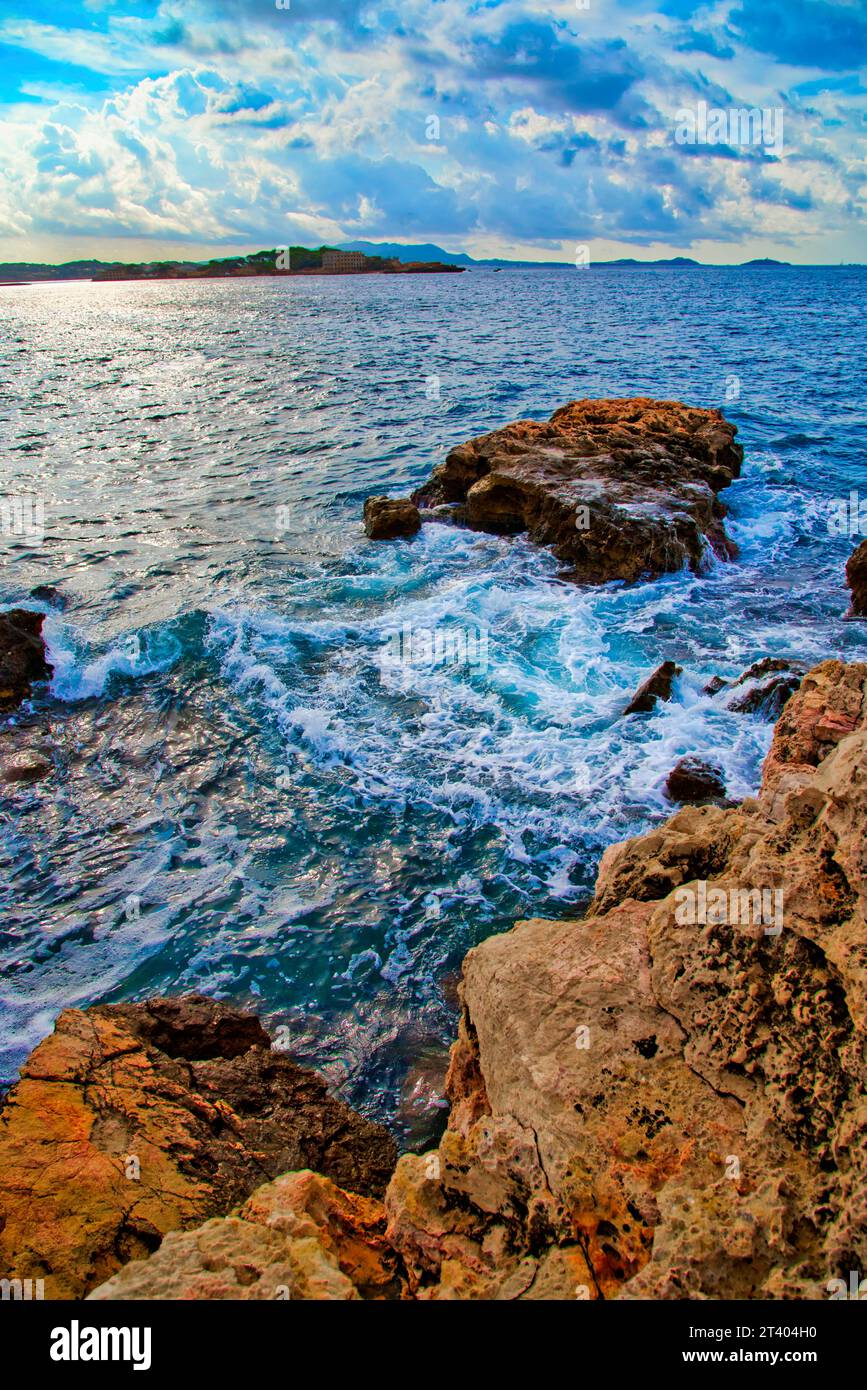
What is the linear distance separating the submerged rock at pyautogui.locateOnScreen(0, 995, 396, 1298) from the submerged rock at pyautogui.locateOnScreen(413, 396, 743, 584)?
43.7 feet

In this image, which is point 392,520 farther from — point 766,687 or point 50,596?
point 766,687

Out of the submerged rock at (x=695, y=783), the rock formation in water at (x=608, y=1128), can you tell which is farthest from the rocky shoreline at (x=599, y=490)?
the rock formation in water at (x=608, y=1128)

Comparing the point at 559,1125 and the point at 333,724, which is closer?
the point at 559,1125

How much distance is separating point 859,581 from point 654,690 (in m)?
6.26

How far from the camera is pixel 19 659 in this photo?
40.2 feet

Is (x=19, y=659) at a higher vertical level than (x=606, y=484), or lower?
lower

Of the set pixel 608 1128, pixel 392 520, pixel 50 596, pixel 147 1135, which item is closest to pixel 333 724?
pixel 147 1135

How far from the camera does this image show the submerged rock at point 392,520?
753 inches

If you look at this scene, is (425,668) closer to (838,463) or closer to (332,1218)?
(332,1218)

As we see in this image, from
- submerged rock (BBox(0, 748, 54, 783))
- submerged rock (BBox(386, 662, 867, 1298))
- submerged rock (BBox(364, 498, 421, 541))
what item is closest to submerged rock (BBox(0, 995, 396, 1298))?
submerged rock (BBox(386, 662, 867, 1298))

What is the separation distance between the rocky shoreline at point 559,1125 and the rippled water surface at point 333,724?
1539 mm

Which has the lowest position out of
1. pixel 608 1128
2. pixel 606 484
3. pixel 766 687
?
pixel 608 1128
